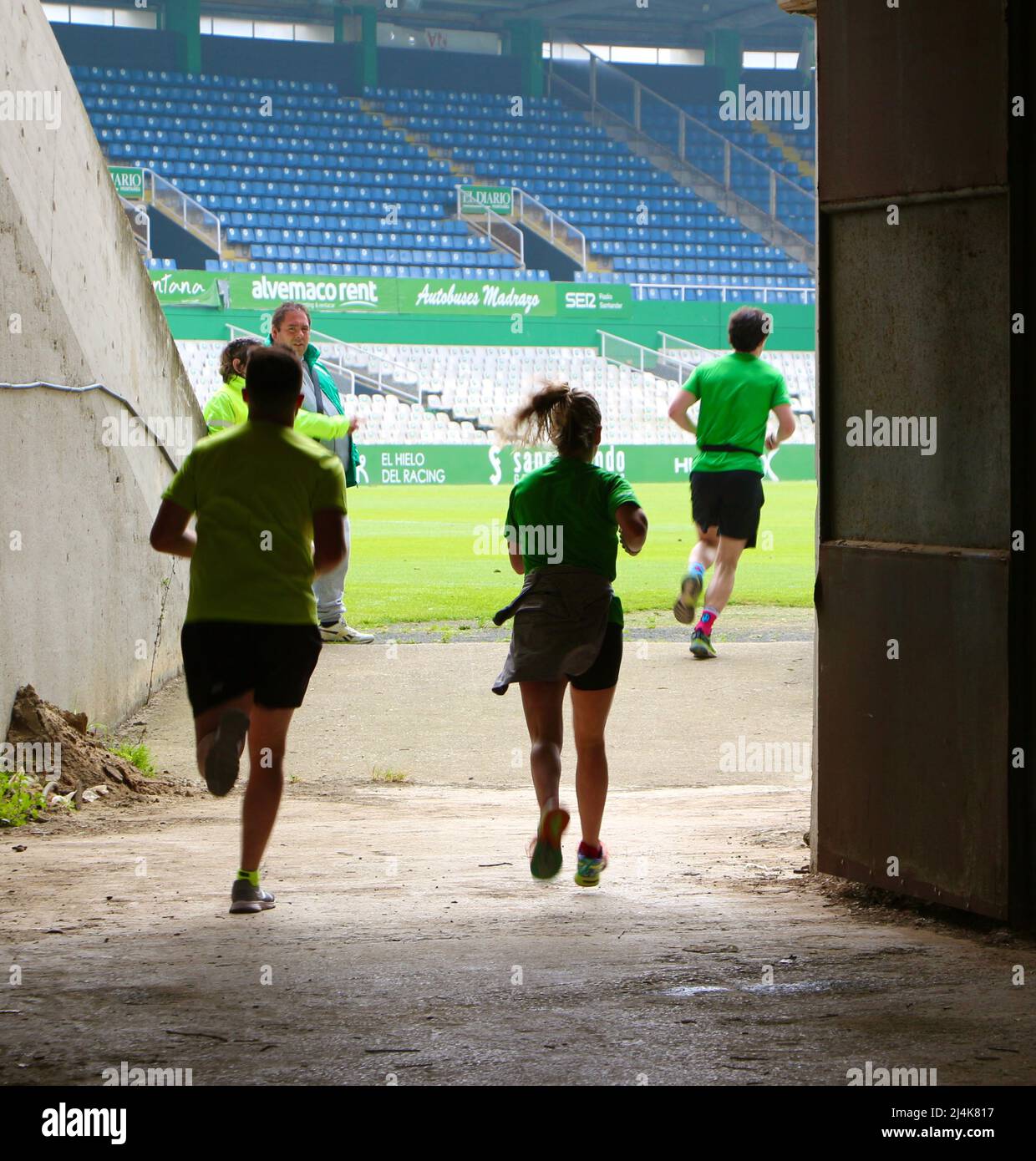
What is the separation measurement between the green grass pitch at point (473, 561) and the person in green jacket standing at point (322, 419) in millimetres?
1878

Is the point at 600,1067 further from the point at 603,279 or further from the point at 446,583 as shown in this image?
the point at 603,279

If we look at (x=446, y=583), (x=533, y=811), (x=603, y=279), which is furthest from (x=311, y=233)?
(x=533, y=811)

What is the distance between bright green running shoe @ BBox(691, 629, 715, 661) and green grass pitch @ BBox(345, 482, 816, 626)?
3.14m

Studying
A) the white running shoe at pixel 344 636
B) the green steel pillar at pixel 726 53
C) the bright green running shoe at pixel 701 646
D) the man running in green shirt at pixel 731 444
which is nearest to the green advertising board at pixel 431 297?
the green steel pillar at pixel 726 53

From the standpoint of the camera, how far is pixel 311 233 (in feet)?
140

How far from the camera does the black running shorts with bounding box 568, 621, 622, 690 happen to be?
4.55m

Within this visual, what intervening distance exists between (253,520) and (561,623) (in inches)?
39.2

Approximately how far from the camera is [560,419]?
4.58 metres

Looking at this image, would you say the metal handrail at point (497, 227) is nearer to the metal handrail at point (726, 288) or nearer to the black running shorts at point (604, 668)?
the metal handrail at point (726, 288)

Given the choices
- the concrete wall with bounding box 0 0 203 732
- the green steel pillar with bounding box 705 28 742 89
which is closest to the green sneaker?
the concrete wall with bounding box 0 0 203 732

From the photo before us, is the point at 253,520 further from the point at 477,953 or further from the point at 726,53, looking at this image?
the point at 726,53

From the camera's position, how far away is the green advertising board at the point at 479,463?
3288 centimetres

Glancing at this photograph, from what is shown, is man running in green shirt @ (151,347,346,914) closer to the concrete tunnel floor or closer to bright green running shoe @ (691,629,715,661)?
the concrete tunnel floor

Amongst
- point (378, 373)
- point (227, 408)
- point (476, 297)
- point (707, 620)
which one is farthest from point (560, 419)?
point (476, 297)
